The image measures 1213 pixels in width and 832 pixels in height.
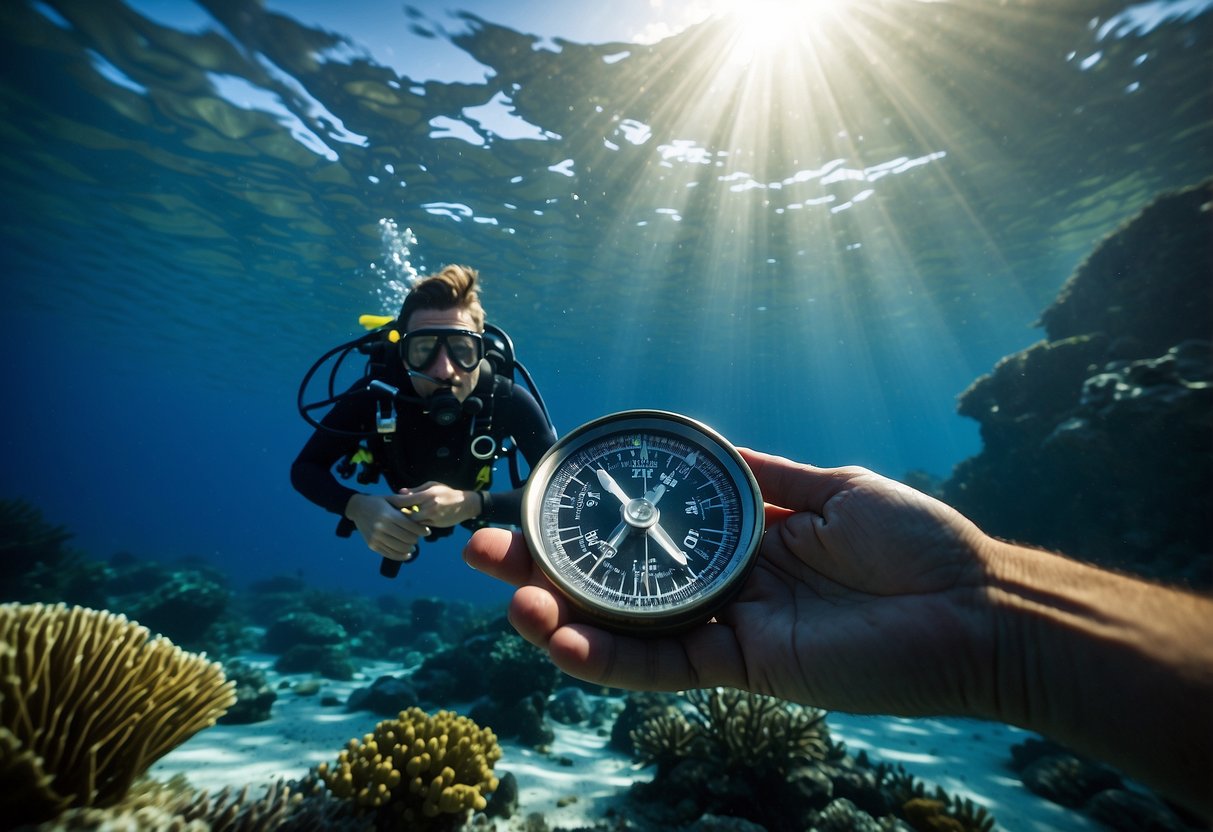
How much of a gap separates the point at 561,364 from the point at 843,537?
39.9 metres

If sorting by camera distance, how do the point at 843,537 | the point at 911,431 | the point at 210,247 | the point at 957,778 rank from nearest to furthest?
1. the point at 843,537
2. the point at 957,778
3. the point at 210,247
4. the point at 911,431

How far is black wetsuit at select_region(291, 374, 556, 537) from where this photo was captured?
441 cm

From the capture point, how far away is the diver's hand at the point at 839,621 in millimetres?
2141

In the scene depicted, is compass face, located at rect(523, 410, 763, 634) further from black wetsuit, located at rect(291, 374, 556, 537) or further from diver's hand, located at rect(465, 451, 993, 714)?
black wetsuit, located at rect(291, 374, 556, 537)

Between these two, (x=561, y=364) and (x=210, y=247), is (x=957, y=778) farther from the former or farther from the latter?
(x=561, y=364)

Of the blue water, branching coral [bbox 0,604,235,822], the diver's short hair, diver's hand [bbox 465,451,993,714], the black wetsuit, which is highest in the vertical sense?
the blue water

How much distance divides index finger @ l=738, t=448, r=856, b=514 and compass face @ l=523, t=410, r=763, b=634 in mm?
370

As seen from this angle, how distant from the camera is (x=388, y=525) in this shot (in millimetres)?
3207

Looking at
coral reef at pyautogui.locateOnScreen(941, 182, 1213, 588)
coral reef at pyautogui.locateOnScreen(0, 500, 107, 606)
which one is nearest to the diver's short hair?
coral reef at pyautogui.locateOnScreen(941, 182, 1213, 588)

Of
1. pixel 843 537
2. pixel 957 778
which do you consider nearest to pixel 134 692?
pixel 843 537

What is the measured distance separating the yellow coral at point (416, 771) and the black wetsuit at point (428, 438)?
1.64 m

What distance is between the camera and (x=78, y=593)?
12977 millimetres

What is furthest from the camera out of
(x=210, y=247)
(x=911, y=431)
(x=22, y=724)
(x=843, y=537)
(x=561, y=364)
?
(x=911, y=431)

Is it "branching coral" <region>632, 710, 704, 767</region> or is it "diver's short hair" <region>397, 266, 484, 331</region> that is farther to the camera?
"branching coral" <region>632, 710, 704, 767</region>
